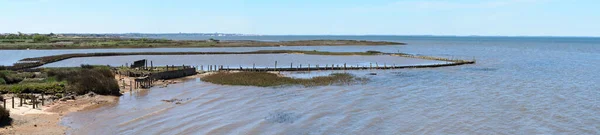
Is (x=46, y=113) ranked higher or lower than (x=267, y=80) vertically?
lower

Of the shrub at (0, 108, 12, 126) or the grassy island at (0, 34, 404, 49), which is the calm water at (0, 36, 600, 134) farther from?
the grassy island at (0, 34, 404, 49)

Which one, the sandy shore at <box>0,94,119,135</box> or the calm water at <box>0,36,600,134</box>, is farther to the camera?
the calm water at <box>0,36,600,134</box>

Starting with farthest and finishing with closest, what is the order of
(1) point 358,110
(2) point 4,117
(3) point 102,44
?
(3) point 102,44 < (1) point 358,110 < (2) point 4,117

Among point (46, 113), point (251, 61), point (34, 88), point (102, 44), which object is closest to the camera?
point (46, 113)

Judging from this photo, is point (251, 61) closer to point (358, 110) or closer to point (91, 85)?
point (91, 85)

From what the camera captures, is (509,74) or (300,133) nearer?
(300,133)

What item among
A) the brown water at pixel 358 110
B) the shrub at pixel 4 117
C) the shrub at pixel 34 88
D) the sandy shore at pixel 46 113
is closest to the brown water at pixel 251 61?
the brown water at pixel 358 110

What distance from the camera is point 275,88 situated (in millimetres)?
36656

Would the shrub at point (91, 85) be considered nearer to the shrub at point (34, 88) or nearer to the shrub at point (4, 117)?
the shrub at point (34, 88)

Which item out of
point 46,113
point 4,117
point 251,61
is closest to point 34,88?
point 46,113

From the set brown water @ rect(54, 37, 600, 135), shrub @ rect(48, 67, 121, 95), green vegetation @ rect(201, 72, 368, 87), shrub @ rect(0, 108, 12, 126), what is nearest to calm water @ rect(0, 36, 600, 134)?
brown water @ rect(54, 37, 600, 135)

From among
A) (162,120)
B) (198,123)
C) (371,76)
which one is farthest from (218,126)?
(371,76)

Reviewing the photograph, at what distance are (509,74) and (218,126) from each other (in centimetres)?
3659

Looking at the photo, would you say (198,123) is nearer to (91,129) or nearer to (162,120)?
(162,120)
